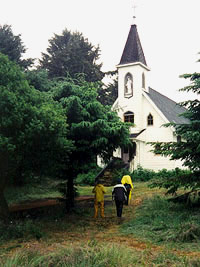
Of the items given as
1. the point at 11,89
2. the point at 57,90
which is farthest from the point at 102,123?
the point at 11,89

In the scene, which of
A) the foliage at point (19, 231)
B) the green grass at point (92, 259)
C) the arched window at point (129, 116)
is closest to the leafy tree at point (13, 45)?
the arched window at point (129, 116)

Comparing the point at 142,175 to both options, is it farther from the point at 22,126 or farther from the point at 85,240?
the point at 22,126

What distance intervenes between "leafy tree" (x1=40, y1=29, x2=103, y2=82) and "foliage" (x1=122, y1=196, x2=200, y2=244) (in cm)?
2479

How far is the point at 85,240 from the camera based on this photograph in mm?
9289

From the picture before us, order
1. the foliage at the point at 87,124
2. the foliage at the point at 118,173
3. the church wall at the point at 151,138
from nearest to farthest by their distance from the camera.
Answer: the foliage at the point at 87,124, the foliage at the point at 118,173, the church wall at the point at 151,138

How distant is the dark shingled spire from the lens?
28969mm

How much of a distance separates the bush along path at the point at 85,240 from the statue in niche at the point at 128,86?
13364 mm

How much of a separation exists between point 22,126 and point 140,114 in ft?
63.7

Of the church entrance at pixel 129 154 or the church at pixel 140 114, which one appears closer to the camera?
the church at pixel 140 114

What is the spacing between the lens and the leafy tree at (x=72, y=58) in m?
37.8

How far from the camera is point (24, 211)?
13289 mm

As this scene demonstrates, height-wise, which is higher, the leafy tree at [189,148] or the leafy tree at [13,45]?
the leafy tree at [13,45]

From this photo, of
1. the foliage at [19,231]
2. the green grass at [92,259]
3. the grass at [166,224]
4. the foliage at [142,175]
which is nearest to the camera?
the green grass at [92,259]

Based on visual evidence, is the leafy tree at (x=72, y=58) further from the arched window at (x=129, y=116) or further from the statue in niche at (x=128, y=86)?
the arched window at (x=129, y=116)
